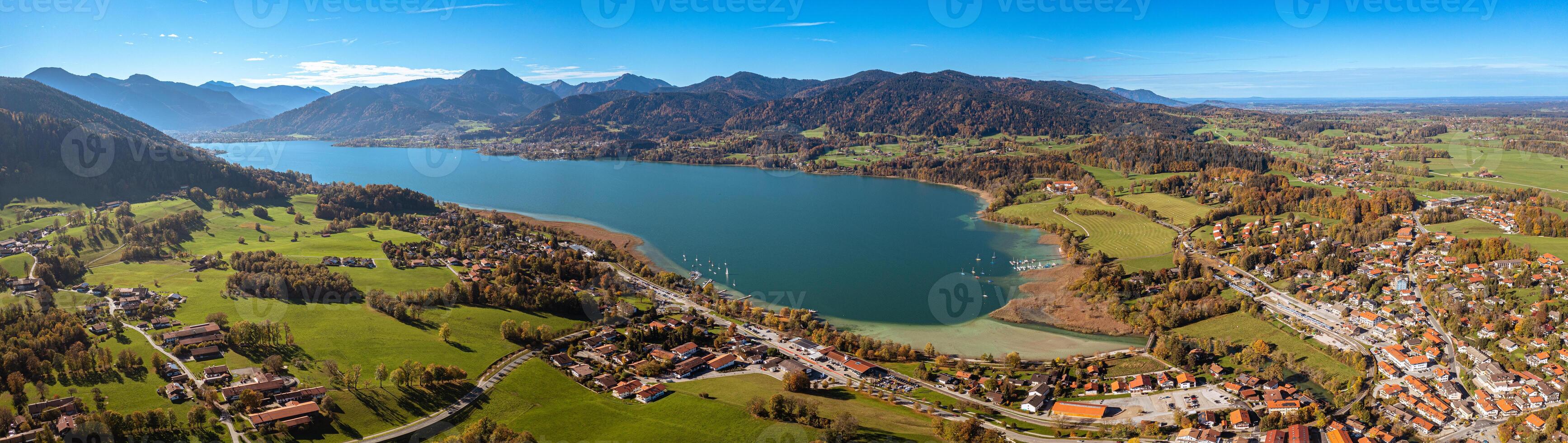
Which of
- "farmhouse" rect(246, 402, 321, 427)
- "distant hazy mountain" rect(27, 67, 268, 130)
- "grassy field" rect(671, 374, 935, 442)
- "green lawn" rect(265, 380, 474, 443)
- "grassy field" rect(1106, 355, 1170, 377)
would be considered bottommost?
"grassy field" rect(1106, 355, 1170, 377)

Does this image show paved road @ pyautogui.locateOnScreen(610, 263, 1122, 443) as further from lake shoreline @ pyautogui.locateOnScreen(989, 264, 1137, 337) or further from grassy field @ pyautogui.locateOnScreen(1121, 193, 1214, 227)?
grassy field @ pyautogui.locateOnScreen(1121, 193, 1214, 227)

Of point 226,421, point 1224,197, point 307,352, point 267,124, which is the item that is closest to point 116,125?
point 307,352

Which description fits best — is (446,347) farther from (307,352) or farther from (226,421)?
(226,421)

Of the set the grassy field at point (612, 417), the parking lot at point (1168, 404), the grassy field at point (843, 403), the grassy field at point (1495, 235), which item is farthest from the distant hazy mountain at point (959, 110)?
the grassy field at point (612, 417)

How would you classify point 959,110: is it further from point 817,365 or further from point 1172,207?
point 817,365

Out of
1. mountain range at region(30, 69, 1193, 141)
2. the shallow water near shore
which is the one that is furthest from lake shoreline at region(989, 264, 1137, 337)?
mountain range at region(30, 69, 1193, 141)

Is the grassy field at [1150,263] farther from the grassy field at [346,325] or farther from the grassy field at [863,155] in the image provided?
the grassy field at [863,155]
